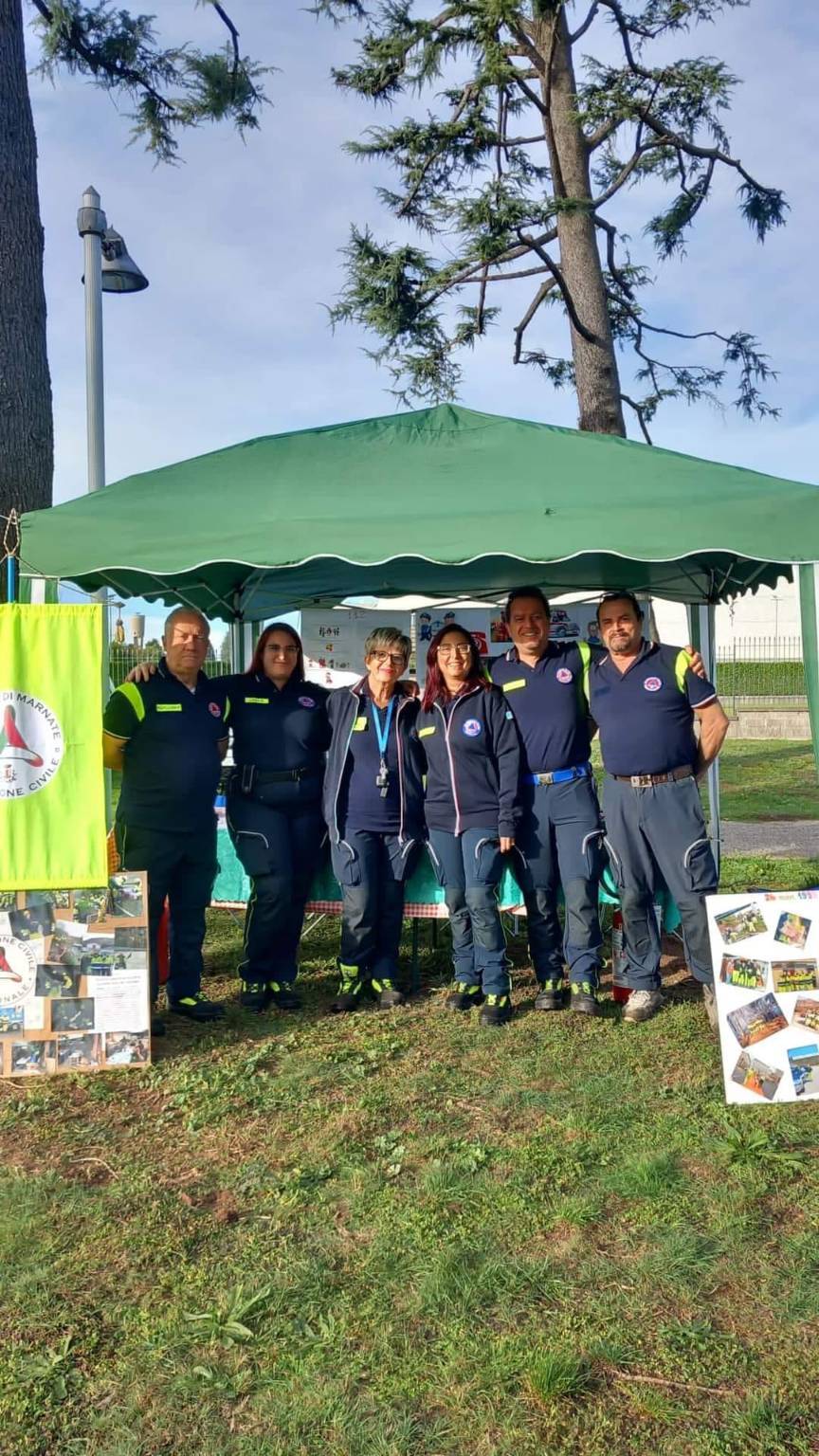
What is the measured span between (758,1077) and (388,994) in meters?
1.63

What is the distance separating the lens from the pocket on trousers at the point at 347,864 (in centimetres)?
419

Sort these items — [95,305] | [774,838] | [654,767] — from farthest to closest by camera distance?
[774,838] → [95,305] → [654,767]

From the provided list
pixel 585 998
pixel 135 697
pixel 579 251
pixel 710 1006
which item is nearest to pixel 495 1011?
pixel 585 998

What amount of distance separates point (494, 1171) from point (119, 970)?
152cm

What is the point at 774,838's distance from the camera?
356 inches

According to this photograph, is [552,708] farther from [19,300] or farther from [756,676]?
[756,676]

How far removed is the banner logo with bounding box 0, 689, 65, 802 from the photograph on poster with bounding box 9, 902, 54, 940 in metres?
0.42

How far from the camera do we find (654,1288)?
2279mm


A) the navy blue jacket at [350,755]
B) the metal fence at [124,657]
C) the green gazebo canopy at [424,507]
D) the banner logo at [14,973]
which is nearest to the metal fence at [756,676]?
the green gazebo canopy at [424,507]

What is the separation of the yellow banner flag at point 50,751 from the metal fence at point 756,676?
1459cm

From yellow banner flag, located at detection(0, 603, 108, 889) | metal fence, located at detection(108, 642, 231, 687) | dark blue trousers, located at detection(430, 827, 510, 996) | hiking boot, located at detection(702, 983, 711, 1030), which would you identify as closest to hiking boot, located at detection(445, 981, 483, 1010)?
dark blue trousers, located at detection(430, 827, 510, 996)

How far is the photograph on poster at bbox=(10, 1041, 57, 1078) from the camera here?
11.6ft

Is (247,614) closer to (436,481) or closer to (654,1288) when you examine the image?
(436,481)

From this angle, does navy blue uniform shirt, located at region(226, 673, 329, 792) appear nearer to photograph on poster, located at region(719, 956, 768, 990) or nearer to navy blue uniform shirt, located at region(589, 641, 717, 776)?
navy blue uniform shirt, located at region(589, 641, 717, 776)
